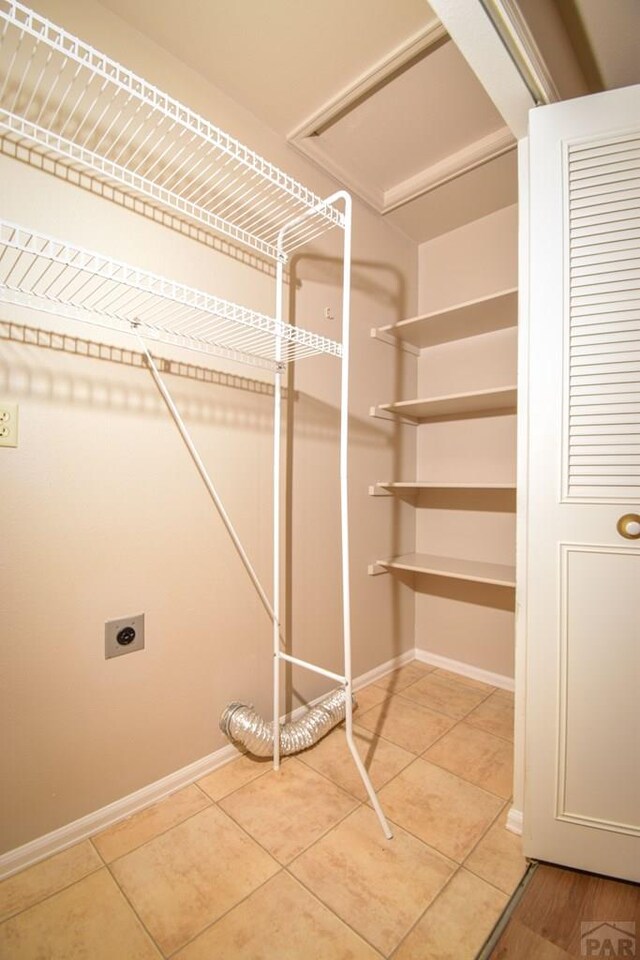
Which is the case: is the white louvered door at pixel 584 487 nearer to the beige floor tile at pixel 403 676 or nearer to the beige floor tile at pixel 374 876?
the beige floor tile at pixel 374 876

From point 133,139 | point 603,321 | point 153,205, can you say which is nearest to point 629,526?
point 603,321

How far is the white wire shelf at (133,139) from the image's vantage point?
1112 mm

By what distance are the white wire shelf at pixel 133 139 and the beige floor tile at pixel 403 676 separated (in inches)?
82.3

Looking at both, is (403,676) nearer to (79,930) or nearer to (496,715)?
(496,715)

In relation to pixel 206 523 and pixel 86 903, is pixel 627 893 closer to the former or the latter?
pixel 86 903

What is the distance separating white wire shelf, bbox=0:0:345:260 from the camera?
111cm

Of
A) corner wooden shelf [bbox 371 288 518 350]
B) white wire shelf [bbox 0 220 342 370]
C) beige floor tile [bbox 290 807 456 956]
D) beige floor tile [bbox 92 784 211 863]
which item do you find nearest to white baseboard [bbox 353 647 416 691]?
beige floor tile [bbox 290 807 456 956]

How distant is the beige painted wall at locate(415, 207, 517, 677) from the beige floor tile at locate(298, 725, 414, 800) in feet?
2.83

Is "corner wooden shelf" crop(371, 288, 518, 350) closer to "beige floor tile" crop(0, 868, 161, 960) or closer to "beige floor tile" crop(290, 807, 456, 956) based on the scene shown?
"beige floor tile" crop(290, 807, 456, 956)

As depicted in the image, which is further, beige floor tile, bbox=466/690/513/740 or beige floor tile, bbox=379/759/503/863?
beige floor tile, bbox=466/690/513/740

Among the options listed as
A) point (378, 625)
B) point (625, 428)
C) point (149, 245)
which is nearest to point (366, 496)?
point (378, 625)

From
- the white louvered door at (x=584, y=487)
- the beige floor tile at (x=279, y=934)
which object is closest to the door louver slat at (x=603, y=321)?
the white louvered door at (x=584, y=487)

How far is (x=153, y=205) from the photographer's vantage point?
1.44 metres

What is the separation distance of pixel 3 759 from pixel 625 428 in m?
1.85
